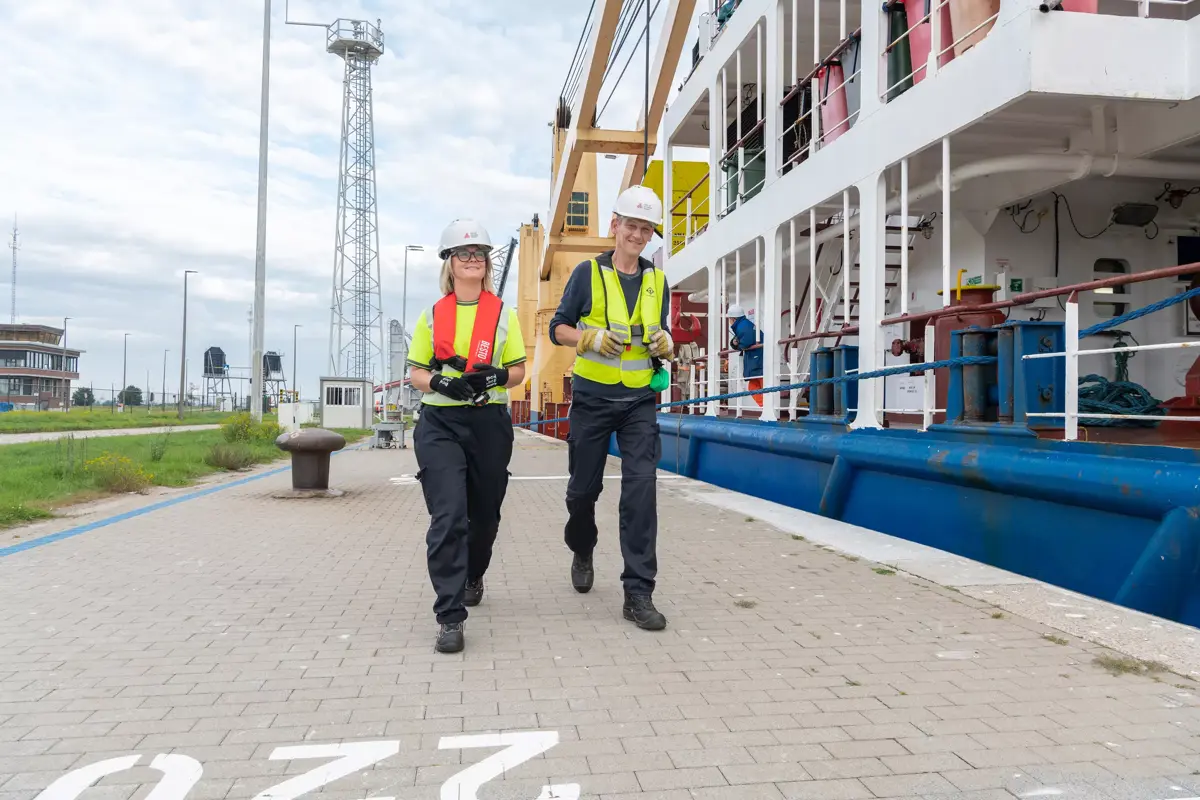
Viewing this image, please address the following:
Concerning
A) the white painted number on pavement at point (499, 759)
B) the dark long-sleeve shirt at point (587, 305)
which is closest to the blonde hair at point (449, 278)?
the dark long-sleeve shirt at point (587, 305)

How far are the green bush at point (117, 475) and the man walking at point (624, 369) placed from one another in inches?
319

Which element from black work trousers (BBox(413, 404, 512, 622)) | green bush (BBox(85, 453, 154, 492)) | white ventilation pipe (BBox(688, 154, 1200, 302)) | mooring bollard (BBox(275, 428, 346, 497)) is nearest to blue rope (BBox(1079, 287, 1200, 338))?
white ventilation pipe (BBox(688, 154, 1200, 302))

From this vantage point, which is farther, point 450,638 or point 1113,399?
point 1113,399

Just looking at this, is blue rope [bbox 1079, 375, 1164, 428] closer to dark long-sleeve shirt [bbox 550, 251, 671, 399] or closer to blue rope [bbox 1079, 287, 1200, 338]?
blue rope [bbox 1079, 287, 1200, 338]

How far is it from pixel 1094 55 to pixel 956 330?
1.84m

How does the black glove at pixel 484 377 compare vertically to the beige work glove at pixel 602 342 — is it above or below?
below

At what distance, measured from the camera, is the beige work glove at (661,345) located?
434 centimetres

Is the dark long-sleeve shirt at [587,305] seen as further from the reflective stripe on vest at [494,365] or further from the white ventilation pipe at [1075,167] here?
the white ventilation pipe at [1075,167]

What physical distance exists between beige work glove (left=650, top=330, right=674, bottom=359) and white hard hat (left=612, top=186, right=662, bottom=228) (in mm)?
590

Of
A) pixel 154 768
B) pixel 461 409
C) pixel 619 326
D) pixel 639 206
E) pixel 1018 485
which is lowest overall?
pixel 154 768

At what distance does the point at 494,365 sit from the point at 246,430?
53.5ft

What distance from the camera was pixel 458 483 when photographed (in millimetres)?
3930

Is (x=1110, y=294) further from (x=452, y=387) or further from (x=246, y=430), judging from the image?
(x=246, y=430)

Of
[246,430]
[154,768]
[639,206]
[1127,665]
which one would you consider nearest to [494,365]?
[639,206]
